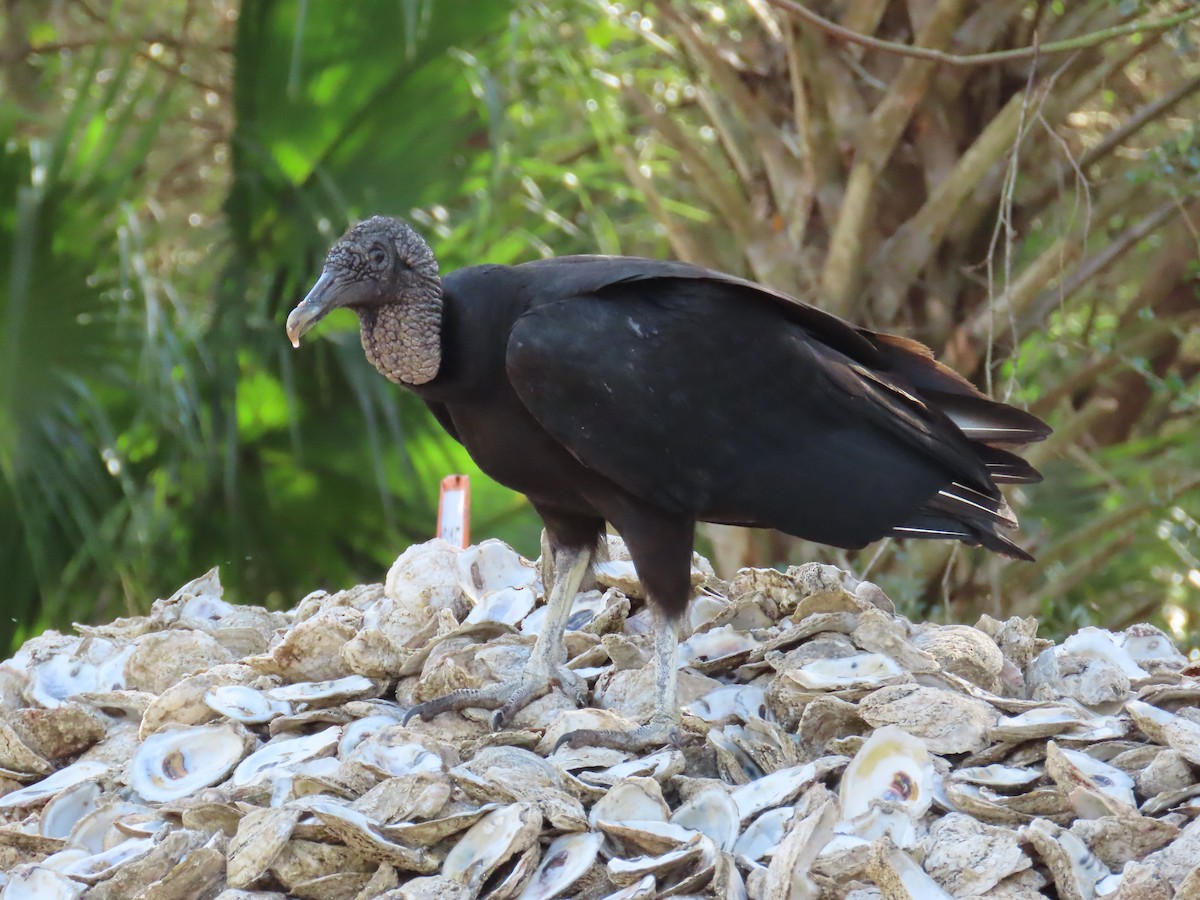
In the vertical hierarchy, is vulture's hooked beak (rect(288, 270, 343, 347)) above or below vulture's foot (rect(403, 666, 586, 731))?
above

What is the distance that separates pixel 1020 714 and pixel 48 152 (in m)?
3.08

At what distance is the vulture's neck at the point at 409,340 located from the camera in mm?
2453

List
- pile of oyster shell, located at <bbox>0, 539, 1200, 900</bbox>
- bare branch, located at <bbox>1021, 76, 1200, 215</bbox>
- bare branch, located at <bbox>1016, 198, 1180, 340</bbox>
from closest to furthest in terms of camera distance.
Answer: pile of oyster shell, located at <bbox>0, 539, 1200, 900</bbox> → bare branch, located at <bbox>1021, 76, 1200, 215</bbox> → bare branch, located at <bbox>1016, 198, 1180, 340</bbox>

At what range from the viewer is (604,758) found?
2.17m

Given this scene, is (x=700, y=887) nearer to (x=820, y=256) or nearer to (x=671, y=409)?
(x=671, y=409)

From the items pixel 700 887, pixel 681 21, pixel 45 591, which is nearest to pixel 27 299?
pixel 45 591

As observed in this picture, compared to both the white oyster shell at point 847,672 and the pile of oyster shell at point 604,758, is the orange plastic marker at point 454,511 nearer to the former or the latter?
the pile of oyster shell at point 604,758

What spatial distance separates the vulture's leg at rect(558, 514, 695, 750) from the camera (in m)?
2.34

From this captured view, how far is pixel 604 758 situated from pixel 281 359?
83.8 inches

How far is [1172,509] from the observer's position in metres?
3.67

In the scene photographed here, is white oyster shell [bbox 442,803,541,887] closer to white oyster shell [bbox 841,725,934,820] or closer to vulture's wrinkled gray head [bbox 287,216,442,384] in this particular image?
white oyster shell [bbox 841,725,934,820]

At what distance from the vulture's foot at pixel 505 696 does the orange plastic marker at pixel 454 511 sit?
0.56 m

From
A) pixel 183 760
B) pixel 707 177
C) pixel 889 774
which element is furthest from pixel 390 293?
pixel 707 177

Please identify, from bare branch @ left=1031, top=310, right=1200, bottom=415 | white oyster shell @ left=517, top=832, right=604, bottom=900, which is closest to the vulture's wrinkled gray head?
white oyster shell @ left=517, top=832, right=604, bottom=900
